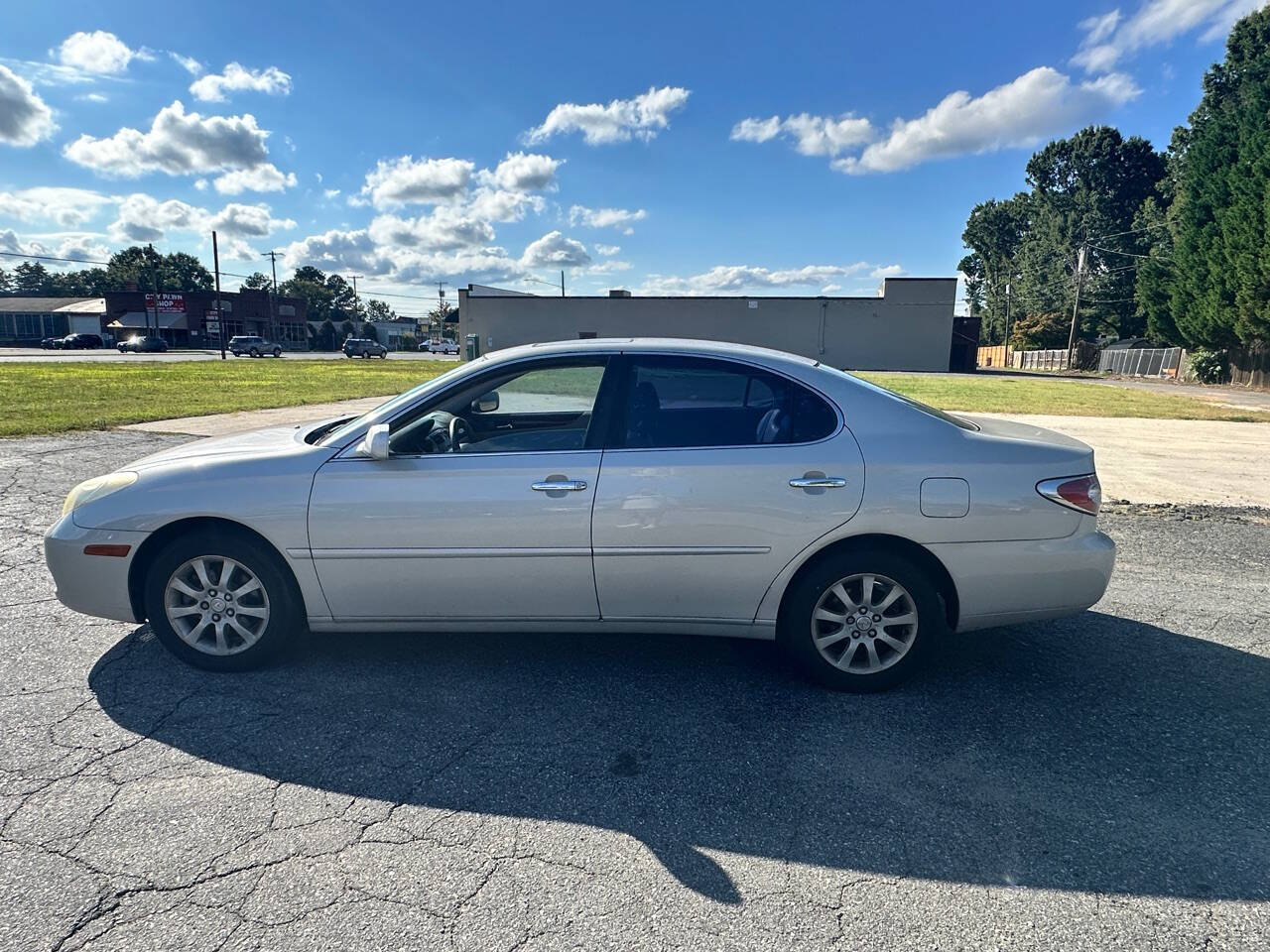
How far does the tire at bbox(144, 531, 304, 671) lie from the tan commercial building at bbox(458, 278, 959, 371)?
44319 millimetres

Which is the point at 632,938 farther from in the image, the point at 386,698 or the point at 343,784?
the point at 386,698

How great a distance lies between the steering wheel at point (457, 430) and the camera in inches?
153

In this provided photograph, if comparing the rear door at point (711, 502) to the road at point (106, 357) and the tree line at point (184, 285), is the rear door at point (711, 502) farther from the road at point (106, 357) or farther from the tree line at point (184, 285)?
the tree line at point (184, 285)

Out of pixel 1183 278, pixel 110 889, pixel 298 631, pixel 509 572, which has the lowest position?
pixel 110 889

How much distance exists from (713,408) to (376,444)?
160 cm

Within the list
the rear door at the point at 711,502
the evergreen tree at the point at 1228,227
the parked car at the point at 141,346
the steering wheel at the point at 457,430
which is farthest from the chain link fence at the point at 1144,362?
the parked car at the point at 141,346

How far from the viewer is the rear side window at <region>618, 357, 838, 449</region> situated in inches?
135

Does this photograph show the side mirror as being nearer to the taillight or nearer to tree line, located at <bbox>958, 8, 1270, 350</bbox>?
the taillight

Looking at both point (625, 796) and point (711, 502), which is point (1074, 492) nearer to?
point (711, 502)

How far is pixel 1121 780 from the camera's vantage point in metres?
2.81

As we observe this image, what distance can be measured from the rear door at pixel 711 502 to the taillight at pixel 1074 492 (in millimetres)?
885

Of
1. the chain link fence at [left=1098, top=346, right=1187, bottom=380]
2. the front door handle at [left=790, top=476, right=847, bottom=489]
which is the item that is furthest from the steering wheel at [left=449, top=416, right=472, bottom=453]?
the chain link fence at [left=1098, top=346, right=1187, bottom=380]

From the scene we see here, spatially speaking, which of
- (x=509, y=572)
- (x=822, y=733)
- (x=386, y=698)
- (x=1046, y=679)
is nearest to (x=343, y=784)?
(x=386, y=698)

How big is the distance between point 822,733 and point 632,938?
4.49ft
